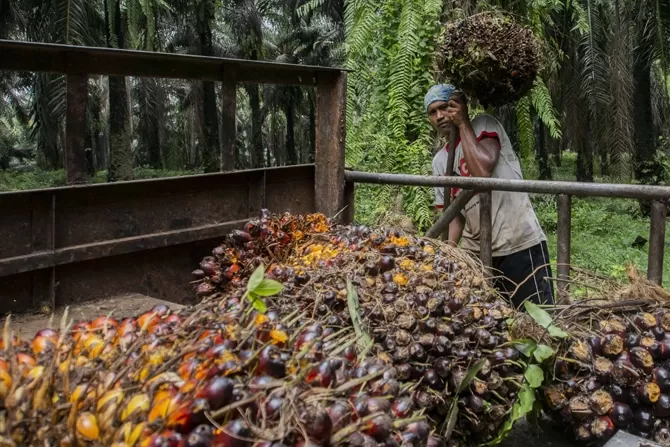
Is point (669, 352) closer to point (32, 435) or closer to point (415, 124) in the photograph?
point (32, 435)

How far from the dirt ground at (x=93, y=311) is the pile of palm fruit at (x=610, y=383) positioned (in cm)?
117

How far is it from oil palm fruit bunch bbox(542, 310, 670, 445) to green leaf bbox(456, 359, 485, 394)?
16.3 inches

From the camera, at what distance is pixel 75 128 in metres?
2.34

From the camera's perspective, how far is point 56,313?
229 cm

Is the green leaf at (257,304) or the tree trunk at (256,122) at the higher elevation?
the tree trunk at (256,122)

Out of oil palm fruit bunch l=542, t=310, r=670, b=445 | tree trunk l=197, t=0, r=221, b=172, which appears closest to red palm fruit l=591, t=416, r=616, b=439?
oil palm fruit bunch l=542, t=310, r=670, b=445

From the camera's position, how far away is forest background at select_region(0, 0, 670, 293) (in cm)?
550

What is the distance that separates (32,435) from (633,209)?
15.0 meters

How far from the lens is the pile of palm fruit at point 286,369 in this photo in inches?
39.0

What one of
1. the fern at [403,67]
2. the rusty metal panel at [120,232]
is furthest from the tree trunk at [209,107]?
the rusty metal panel at [120,232]

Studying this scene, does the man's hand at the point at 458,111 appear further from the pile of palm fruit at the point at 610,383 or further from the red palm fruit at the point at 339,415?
the red palm fruit at the point at 339,415

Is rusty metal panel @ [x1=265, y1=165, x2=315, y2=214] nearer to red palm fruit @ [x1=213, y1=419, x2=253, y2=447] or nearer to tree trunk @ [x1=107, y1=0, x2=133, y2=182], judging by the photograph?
red palm fruit @ [x1=213, y1=419, x2=253, y2=447]

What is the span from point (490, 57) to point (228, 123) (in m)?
1.16

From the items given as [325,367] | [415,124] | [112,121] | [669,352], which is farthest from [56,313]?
[112,121]
